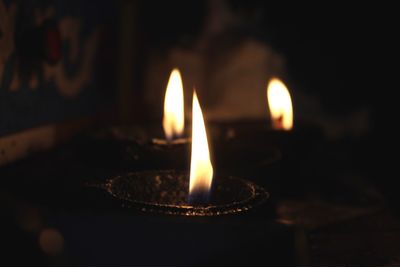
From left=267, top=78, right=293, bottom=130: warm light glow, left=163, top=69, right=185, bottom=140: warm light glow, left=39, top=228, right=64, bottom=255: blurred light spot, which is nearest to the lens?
left=39, top=228, right=64, bottom=255: blurred light spot

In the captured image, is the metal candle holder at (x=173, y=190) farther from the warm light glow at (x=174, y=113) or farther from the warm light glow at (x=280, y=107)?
the warm light glow at (x=280, y=107)

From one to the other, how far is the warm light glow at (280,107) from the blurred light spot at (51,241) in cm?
70

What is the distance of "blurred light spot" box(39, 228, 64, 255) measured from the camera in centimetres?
67

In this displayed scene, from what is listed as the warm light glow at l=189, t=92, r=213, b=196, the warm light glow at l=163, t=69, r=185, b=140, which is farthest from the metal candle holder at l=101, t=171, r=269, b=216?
the warm light glow at l=163, t=69, r=185, b=140

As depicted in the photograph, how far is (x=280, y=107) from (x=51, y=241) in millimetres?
839

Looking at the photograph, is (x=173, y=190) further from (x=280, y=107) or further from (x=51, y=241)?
(x=280, y=107)

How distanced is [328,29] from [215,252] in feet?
4.58

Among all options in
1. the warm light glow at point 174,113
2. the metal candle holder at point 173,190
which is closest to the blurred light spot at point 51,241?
the metal candle holder at point 173,190

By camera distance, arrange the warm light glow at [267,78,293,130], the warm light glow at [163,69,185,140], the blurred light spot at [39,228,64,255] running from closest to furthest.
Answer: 1. the blurred light spot at [39,228,64,255]
2. the warm light glow at [163,69,185,140]
3. the warm light glow at [267,78,293,130]

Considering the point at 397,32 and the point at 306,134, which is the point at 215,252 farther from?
the point at 397,32

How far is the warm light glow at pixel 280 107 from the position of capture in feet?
4.39

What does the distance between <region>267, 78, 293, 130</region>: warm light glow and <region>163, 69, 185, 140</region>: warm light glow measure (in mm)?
256

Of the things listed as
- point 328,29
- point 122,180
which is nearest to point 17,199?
point 122,180

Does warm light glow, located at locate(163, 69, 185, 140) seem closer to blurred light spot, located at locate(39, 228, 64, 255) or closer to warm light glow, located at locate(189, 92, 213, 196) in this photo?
warm light glow, located at locate(189, 92, 213, 196)
